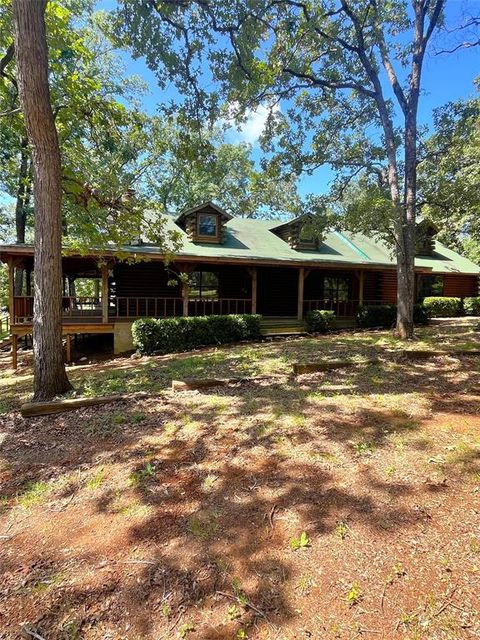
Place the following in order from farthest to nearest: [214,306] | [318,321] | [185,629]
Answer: [214,306], [318,321], [185,629]

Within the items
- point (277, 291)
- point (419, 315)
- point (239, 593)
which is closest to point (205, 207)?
point (277, 291)

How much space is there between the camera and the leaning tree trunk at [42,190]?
5.69 metres

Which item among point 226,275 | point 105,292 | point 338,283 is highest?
point 226,275

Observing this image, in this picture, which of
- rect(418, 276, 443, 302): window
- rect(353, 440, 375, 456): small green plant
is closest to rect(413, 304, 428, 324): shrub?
rect(418, 276, 443, 302): window

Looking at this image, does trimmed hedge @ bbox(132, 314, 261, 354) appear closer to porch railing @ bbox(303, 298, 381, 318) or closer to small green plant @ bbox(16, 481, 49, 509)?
porch railing @ bbox(303, 298, 381, 318)

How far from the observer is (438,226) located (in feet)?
63.1

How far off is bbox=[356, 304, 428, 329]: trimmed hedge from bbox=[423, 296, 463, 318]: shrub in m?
4.75

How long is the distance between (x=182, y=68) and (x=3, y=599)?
11.2 meters

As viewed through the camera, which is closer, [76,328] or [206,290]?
[76,328]

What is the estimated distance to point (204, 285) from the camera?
1619 centimetres

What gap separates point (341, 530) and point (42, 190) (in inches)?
266

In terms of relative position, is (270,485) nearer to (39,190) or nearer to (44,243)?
(44,243)

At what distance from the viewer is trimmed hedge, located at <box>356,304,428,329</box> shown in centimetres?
1586

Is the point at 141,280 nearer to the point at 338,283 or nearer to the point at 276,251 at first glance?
the point at 276,251
